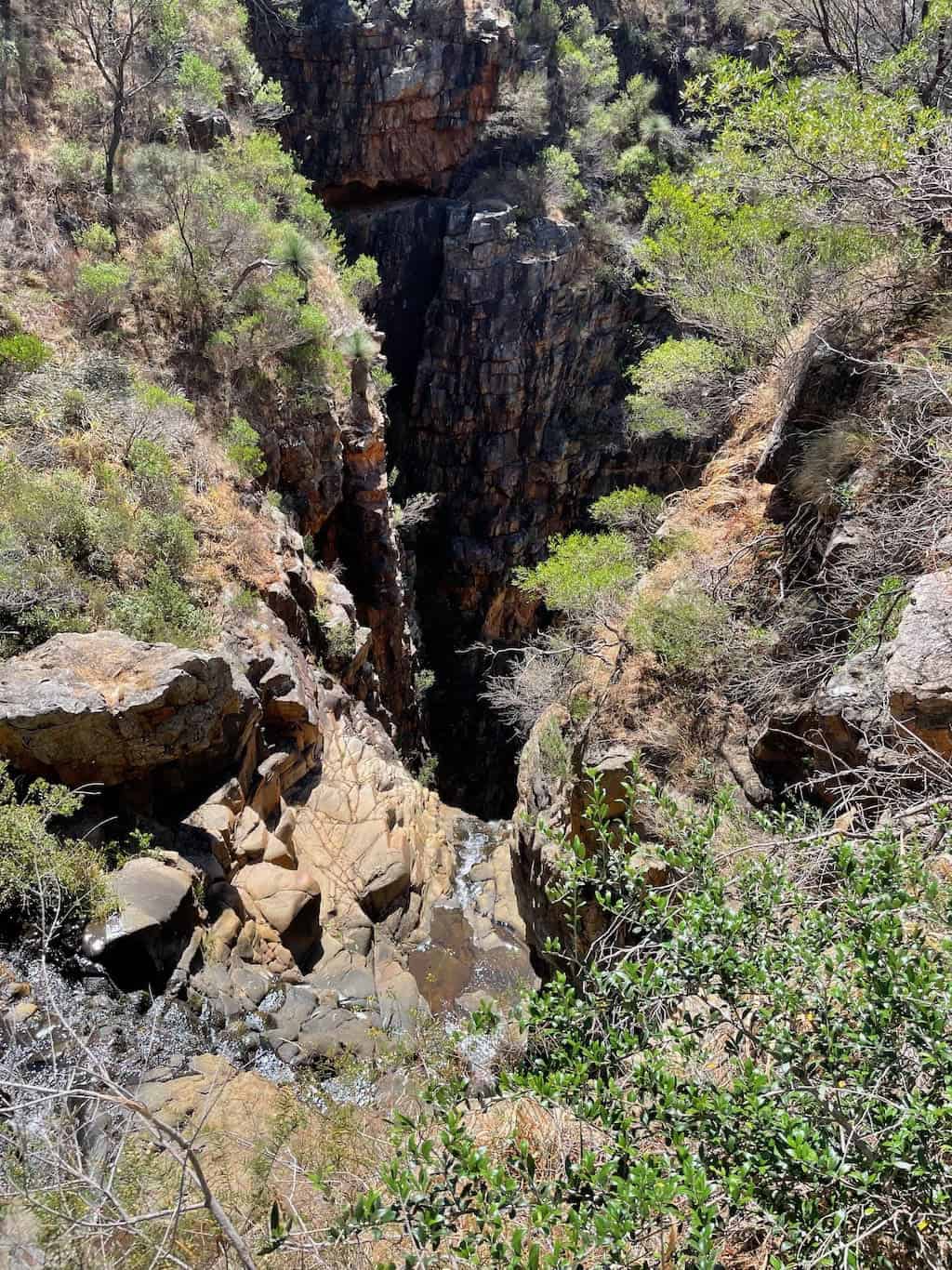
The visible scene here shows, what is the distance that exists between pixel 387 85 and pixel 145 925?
2768 cm

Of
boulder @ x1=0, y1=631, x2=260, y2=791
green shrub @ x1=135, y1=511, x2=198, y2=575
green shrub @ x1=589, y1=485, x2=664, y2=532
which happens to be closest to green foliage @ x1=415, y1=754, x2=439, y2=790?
green shrub @ x1=589, y1=485, x2=664, y2=532

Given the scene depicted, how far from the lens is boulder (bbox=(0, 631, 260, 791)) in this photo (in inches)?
275

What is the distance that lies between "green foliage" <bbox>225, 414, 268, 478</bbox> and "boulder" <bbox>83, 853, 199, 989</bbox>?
7.42m

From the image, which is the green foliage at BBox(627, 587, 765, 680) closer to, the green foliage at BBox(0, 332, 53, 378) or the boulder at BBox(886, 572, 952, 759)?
the boulder at BBox(886, 572, 952, 759)

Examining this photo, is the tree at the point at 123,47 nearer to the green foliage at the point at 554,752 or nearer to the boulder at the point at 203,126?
the boulder at the point at 203,126

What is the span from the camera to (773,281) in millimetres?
9477

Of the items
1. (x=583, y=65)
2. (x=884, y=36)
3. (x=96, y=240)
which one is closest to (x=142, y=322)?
(x=96, y=240)

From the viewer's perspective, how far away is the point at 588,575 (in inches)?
377

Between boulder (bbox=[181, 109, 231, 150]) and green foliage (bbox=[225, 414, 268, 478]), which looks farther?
boulder (bbox=[181, 109, 231, 150])

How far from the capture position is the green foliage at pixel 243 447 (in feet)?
40.2

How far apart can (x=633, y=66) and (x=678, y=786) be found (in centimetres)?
3217

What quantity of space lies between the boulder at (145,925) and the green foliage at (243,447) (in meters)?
7.42

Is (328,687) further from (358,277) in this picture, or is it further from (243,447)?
(358,277)

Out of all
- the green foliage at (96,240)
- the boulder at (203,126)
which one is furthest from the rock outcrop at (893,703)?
the boulder at (203,126)
